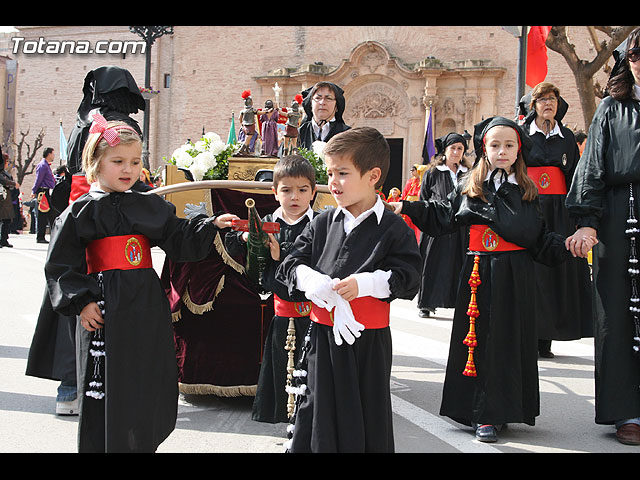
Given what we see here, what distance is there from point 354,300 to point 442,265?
5.74m

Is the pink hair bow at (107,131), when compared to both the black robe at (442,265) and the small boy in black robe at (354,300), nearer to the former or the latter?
the small boy in black robe at (354,300)

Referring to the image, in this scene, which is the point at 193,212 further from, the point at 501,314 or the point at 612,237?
the point at 612,237

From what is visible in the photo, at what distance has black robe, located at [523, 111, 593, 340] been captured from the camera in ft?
20.3

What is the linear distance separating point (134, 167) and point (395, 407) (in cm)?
253

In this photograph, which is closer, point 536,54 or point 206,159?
point 206,159

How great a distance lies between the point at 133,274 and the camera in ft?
10.4

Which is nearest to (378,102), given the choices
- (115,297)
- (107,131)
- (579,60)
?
(579,60)

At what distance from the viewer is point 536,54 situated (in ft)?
41.2

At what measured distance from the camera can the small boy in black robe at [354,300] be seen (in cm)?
281

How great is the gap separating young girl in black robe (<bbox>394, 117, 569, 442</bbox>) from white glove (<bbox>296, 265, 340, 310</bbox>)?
137 centimetres

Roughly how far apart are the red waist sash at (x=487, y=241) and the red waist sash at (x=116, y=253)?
2.08 metres

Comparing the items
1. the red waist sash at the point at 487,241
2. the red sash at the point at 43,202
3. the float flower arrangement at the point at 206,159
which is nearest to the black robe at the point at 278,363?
the red waist sash at the point at 487,241
